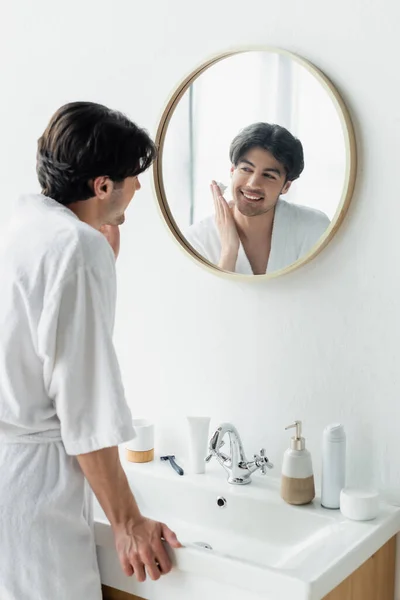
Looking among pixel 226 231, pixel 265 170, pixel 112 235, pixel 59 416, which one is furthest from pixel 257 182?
pixel 59 416

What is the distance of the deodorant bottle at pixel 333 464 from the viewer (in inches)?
61.8

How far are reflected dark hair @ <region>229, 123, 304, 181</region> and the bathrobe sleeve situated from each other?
1.82 feet

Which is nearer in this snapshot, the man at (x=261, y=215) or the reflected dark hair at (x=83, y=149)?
the reflected dark hair at (x=83, y=149)

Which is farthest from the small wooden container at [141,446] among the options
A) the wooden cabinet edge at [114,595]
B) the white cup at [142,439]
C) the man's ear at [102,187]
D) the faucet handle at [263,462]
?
the man's ear at [102,187]

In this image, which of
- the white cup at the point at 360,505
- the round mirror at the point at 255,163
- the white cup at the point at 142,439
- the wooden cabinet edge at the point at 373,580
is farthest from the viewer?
the white cup at the point at 142,439

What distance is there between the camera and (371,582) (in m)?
1.49

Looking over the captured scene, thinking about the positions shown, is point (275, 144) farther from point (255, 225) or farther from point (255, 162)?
point (255, 225)

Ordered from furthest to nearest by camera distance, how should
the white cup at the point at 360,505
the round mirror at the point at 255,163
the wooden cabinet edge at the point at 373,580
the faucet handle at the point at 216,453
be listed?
the faucet handle at the point at 216,453, the round mirror at the point at 255,163, the white cup at the point at 360,505, the wooden cabinet edge at the point at 373,580

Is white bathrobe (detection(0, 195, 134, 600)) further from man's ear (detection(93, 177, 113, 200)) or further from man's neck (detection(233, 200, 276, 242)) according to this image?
man's neck (detection(233, 200, 276, 242))

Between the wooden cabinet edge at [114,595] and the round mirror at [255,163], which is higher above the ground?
the round mirror at [255,163]

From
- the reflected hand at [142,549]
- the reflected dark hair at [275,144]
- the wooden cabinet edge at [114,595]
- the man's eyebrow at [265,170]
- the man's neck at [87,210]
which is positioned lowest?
the wooden cabinet edge at [114,595]

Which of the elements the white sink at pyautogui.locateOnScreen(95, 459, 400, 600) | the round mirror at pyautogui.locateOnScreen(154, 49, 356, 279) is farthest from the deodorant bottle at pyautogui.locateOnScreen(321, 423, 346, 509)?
the round mirror at pyautogui.locateOnScreen(154, 49, 356, 279)

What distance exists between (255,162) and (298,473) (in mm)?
672

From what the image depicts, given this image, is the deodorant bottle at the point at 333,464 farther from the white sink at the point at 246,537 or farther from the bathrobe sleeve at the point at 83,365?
the bathrobe sleeve at the point at 83,365
